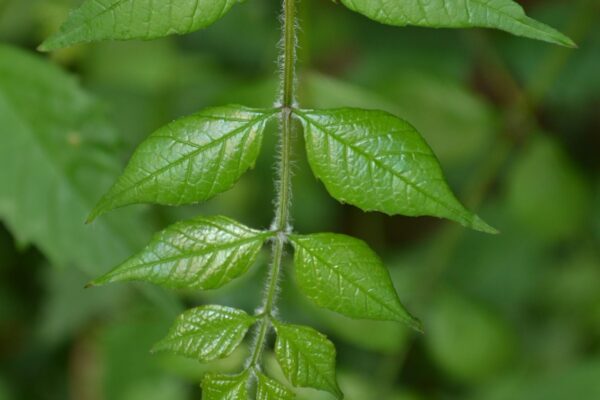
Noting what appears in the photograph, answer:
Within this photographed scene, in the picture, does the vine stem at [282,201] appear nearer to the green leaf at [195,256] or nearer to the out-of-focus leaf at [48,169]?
the green leaf at [195,256]

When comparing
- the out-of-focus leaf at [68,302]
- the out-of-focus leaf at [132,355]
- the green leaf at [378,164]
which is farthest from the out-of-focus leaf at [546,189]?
the green leaf at [378,164]

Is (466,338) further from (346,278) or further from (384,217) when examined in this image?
(346,278)

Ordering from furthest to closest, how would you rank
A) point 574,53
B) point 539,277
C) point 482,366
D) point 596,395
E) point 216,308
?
point 539,277 < point 574,53 < point 482,366 < point 596,395 < point 216,308

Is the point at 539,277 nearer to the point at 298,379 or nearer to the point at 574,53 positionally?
the point at 574,53

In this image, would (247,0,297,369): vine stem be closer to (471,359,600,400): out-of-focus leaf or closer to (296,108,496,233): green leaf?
(296,108,496,233): green leaf

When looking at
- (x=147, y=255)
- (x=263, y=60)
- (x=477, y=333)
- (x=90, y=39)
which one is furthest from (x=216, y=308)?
(x=263, y=60)

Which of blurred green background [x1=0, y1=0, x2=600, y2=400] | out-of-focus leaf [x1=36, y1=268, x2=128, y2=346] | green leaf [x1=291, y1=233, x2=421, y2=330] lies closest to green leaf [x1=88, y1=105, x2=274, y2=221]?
green leaf [x1=291, y1=233, x2=421, y2=330]

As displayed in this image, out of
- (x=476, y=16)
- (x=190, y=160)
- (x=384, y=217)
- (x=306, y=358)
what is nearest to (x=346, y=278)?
(x=306, y=358)
